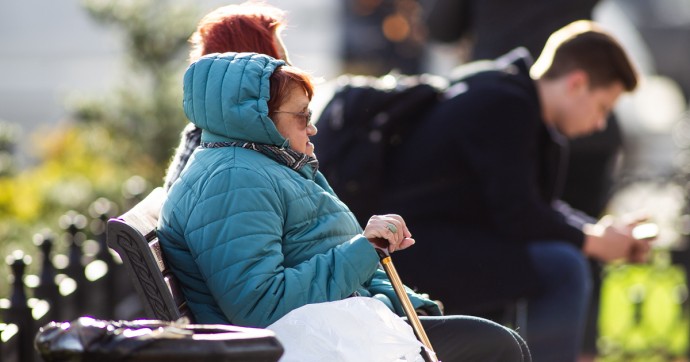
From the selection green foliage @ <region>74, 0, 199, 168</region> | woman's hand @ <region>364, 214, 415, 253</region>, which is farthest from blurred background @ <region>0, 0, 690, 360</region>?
woman's hand @ <region>364, 214, 415, 253</region>

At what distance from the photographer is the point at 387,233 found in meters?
3.02

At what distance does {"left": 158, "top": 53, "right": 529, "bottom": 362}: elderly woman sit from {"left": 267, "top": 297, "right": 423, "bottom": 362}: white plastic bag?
0.22 ft

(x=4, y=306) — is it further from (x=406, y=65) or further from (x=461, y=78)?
(x=406, y=65)

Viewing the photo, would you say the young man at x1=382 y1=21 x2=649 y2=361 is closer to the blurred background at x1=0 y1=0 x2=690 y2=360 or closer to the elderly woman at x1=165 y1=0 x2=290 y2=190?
the blurred background at x1=0 y1=0 x2=690 y2=360

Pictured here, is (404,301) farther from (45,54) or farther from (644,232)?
(45,54)

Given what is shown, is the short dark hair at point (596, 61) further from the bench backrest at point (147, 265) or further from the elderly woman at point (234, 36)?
the bench backrest at point (147, 265)

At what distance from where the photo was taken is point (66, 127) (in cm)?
1152

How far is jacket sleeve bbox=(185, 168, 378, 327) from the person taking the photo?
2.91 metres

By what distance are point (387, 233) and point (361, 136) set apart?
5.38 ft

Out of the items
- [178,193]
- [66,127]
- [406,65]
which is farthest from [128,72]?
[178,193]

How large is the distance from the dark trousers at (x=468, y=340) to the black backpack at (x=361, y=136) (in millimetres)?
Result: 1390

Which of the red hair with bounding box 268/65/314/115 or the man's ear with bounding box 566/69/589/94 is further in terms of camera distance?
the man's ear with bounding box 566/69/589/94

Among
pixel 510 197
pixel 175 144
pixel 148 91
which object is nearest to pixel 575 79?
pixel 510 197

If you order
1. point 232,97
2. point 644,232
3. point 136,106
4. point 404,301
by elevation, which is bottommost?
point 136,106
